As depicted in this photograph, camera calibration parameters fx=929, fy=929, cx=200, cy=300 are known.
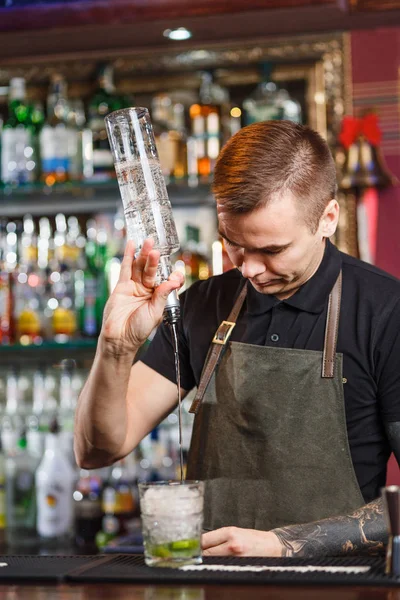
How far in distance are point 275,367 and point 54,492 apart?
1.63 metres

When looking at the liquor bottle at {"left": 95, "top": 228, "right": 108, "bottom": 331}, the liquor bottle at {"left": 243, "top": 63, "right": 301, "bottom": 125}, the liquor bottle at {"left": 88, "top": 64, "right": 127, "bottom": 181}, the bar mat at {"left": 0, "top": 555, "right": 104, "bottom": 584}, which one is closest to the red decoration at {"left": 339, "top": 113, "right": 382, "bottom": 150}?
the liquor bottle at {"left": 243, "top": 63, "right": 301, "bottom": 125}

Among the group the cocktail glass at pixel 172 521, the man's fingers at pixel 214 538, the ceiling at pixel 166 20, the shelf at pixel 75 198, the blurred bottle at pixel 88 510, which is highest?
the ceiling at pixel 166 20

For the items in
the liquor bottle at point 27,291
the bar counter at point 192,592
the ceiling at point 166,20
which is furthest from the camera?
the liquor bottle at point 27,291

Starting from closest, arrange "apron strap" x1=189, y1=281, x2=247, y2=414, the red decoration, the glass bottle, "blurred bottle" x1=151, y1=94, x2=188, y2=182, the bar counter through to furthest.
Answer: the bar counter
the glass bottle
"apron strap" x1=189, y1=281, x2=247, y2=414
the red decoration
"blurred bottle" x1=151, y1=94, x2=188, y2=182

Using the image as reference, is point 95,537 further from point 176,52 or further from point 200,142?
point 176,52

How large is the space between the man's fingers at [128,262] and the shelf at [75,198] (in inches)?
65.1

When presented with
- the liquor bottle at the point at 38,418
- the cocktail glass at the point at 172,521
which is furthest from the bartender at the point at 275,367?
the liquor bottle at the point at 38,418

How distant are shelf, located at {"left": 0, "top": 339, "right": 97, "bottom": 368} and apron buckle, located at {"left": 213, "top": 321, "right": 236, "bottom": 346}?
140 cm

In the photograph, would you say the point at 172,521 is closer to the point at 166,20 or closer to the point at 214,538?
the point at 214,538

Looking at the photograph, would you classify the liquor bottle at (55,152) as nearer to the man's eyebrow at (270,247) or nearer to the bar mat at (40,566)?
the man's eyebrow at (270,247)

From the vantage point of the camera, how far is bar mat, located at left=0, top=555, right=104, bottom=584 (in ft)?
4.28

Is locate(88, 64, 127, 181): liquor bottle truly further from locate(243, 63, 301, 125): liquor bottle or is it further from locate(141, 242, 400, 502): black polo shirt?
locate(141, 242, 400, 502): black polo shirt

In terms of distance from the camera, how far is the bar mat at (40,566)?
51.3 inches

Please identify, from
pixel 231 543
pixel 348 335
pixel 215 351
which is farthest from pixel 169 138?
pixel 231 543
